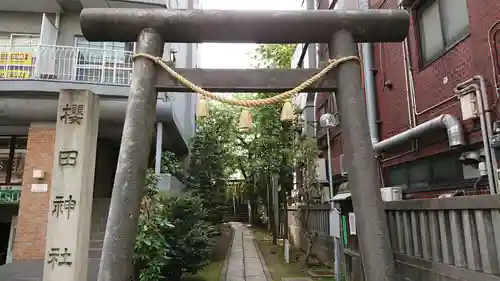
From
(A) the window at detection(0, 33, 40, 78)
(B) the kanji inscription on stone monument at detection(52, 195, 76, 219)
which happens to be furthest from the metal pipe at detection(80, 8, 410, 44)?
(A) the window at detection(0, 33, 40, 78)

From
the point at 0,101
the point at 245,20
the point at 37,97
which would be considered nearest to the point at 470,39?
the point at 245,20

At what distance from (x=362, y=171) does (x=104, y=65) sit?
36.5 ft

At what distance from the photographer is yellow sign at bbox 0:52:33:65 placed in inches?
482

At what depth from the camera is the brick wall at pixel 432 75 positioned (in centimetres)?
633

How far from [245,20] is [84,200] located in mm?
4503

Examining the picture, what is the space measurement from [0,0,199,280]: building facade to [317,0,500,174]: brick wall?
664 centimetres

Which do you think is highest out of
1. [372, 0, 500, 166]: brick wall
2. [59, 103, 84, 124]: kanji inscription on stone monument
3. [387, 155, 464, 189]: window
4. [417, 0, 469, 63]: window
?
[417, 0, 469, 63]: window

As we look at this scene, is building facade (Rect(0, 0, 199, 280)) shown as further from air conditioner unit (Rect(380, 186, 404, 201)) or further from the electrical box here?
the electrical box

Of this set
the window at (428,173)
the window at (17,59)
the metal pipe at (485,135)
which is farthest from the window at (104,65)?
the metal pipe at (485,135)

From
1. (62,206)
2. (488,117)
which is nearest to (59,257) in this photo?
(62,206)

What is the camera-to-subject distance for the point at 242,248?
18344 mm

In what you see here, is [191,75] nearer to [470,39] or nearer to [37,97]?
[470,39]

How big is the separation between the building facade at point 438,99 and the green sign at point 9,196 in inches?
443

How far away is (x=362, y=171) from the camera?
3717 mm
